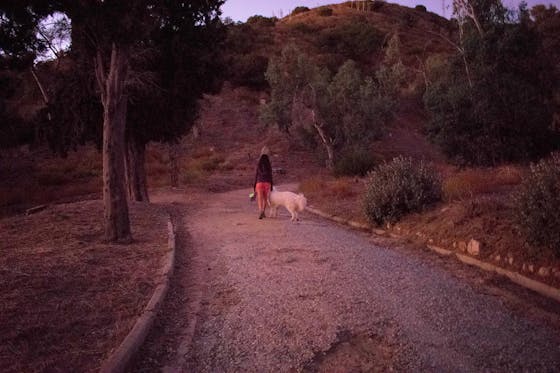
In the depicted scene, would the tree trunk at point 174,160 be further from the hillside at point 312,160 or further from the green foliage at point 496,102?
the green foliage at point 496,102

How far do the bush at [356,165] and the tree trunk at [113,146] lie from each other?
1339cm

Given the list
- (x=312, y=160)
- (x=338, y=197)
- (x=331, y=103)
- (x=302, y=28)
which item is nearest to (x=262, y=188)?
(x=338, y=197)

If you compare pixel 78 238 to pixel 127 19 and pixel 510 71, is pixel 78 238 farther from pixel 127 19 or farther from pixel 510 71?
pixel 510 71

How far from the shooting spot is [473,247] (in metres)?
7.08

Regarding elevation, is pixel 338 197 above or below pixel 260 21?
below

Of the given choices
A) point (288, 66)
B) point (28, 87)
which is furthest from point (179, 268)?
point (288, 66)

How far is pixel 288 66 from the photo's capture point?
2995 centimetres

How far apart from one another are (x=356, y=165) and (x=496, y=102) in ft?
20.6

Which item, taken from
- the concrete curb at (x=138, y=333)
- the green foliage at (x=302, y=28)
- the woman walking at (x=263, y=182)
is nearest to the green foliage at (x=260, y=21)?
the green foliage at (x=302, y=28)

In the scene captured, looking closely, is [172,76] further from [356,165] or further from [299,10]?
[299,10]

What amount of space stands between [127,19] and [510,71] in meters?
17.0

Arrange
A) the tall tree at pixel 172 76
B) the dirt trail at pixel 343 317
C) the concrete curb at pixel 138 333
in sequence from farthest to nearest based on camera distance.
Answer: the tall tree at pixel 172 76 → the dirt trail at pixel 343 317 → the concrete curb at pixel 138 333

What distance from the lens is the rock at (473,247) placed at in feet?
22.9

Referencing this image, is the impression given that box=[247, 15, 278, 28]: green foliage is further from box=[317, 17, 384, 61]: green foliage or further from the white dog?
the white dog
